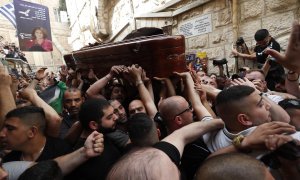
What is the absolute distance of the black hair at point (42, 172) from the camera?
3.95 feet

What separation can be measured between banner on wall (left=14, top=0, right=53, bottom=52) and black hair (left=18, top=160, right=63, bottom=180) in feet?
20.0

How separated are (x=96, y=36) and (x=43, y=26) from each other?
4.41 m

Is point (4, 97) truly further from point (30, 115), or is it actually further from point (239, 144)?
point (239, 144)

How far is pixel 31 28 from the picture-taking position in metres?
7.11

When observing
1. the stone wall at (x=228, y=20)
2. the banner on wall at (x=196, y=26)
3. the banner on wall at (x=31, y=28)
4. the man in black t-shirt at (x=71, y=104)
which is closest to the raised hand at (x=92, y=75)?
the man in black t-shirt at (x=71, y=104)

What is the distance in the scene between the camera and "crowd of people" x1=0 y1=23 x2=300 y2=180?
41.8 inches

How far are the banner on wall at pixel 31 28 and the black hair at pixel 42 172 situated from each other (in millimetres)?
6104

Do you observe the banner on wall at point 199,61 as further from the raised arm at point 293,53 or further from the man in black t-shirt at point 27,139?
the man in black t-shirt at point 27,139

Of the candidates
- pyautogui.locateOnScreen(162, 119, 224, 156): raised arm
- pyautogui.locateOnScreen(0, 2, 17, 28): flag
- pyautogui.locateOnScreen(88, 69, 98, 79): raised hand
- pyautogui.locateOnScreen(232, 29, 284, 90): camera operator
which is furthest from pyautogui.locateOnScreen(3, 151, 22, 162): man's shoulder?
pyautogui.locateOnScreen(0, 2, 17, 28): flag

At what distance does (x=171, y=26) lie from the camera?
6.32 meters

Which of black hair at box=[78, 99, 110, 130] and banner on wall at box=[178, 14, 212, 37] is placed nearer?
black hair at box=[78, 99, 110, 130]

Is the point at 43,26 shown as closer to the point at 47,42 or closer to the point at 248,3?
the point at 47,42

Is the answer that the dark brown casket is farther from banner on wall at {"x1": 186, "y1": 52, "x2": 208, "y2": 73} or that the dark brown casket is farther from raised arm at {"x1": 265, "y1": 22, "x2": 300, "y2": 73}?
banner on wall at {"x1": 186, "y1": 52, "x2": 208, "y2": 73}

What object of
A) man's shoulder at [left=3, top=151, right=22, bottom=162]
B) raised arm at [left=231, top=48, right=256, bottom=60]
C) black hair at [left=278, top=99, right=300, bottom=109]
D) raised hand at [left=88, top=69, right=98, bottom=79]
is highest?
raised arm at [left=231, top=48, right=256, bottom=60]
